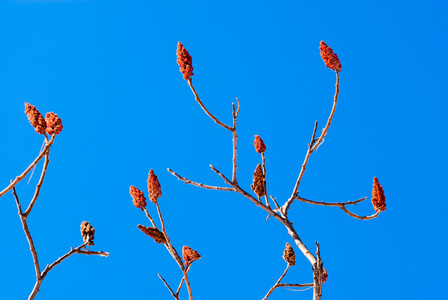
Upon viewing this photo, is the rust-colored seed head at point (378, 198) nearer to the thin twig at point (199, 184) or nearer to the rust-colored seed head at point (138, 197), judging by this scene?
the thin twig at point (199, 184)

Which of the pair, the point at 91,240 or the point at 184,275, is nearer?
the point at 91,240

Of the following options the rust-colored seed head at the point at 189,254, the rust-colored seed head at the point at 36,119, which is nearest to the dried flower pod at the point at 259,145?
the rust-colored seed head at the point at 189,254

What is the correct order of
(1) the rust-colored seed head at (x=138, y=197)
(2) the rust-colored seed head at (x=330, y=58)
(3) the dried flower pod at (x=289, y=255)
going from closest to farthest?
(1) the rust-colored seed head at (x=138, y=197) < (2) the rust-colored seed head at (x=330, y=58) < (3) the dried flower pod at (x=289, y=255)

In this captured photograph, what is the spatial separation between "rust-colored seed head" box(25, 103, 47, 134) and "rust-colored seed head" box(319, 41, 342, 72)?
12.0 ft

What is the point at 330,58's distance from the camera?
652 centimetres

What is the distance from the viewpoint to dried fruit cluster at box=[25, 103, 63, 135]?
4965 millimetres

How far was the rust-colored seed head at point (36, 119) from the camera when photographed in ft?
16.3

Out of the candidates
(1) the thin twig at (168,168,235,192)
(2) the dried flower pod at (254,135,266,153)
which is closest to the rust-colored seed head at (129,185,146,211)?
(1) the thin twig at (168,168,235,192)

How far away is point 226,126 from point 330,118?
1.39 m

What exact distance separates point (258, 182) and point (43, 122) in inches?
114

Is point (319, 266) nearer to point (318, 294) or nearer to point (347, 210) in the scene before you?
point (318, 294)

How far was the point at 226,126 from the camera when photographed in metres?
6.45

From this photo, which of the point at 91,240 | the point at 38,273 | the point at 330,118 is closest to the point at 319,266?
the point at 330,118

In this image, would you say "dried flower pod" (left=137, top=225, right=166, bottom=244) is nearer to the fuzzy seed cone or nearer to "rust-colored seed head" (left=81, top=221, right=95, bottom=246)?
"rust-colored seed head" (left=81, top=221, right=95, bottom=246)
